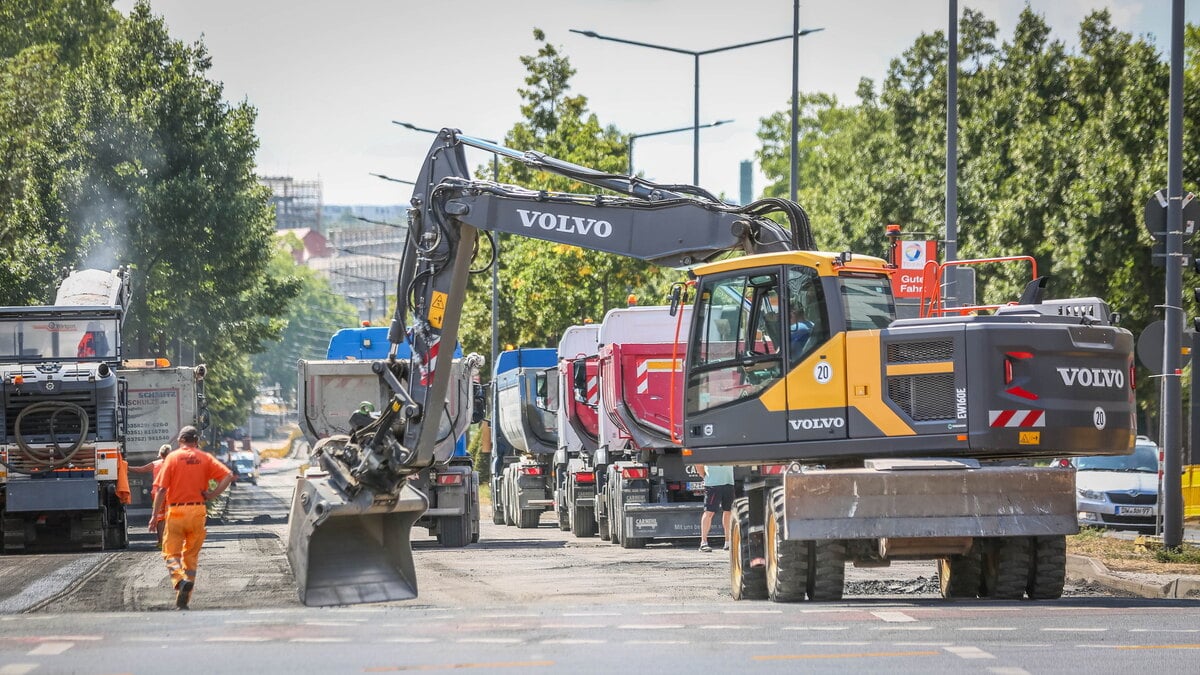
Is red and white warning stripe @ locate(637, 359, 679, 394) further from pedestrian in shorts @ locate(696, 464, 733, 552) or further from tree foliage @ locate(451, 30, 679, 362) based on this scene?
tree foliage @ locate(451, 30, 679, 362)

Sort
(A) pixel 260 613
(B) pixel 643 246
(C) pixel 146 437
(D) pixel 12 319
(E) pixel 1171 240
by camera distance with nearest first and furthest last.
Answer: (A) pixel 260 613, (B) pixel 643 246, (E) pixel 1171 240, (D) pixel 12 319, (C) pixel 146 437

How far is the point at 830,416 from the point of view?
15.6 metres

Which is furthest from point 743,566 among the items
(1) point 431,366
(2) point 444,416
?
(2) point 444,416

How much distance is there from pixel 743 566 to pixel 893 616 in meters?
2.66

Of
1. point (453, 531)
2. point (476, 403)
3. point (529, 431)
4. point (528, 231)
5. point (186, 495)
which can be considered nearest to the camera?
point (186, 495)

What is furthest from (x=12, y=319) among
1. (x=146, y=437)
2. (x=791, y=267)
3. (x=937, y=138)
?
(x=937, y=138)

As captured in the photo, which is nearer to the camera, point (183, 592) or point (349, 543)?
point (349, 543)

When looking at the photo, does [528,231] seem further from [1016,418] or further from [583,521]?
[583,521]

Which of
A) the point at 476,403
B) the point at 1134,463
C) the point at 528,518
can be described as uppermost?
the point at 476,403

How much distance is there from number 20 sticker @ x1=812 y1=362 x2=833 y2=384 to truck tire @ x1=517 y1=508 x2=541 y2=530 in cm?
2172

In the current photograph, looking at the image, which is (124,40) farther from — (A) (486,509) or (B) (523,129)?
(A) (486,509)

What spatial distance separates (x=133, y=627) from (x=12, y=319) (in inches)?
622

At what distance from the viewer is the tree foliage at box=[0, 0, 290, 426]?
4478 centimetres

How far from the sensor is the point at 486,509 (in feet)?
165
